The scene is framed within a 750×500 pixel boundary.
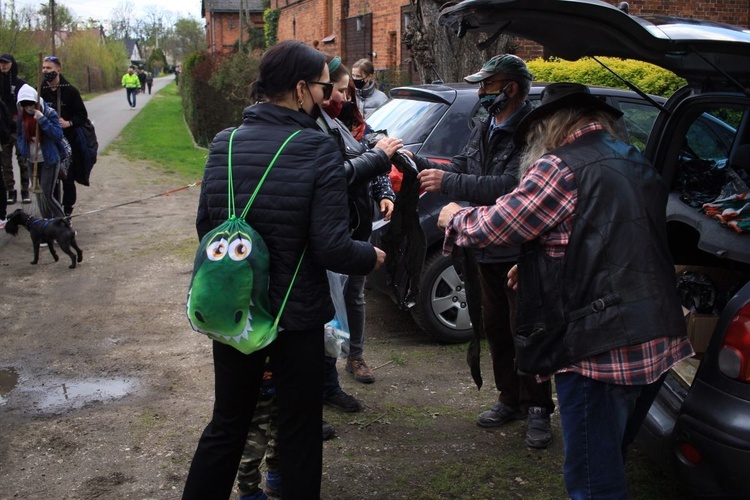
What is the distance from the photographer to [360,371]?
509 centimetres

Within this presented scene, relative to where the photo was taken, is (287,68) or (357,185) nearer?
(287,68)

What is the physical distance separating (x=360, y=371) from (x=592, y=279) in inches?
106

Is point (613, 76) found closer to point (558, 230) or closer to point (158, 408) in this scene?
point (158, 408)

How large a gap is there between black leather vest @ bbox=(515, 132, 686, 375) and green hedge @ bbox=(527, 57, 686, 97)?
770cm

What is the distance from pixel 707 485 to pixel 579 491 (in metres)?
0.46

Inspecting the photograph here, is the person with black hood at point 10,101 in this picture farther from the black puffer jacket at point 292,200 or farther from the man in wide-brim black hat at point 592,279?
the man in wide-brim black hat at point 592,279

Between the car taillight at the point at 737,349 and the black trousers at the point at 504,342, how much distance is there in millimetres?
1329

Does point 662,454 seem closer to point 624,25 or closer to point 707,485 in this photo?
point 707,485

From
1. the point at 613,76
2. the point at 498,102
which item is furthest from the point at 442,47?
the point at 498,102

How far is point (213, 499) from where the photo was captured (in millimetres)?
3082

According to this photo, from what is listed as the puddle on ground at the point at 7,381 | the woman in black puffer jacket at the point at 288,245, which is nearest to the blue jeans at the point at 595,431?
the woman in black puffer jacket at the point at 288,245

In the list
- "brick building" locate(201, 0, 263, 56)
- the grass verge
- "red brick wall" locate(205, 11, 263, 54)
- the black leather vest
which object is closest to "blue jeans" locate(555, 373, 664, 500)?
the black leather vest

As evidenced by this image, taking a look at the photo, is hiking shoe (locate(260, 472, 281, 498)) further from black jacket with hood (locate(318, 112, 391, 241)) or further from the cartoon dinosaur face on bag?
black jacket with hood (locate(318, 112, 391, 241))

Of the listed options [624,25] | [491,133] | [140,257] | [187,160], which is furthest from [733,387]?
[187,160]
